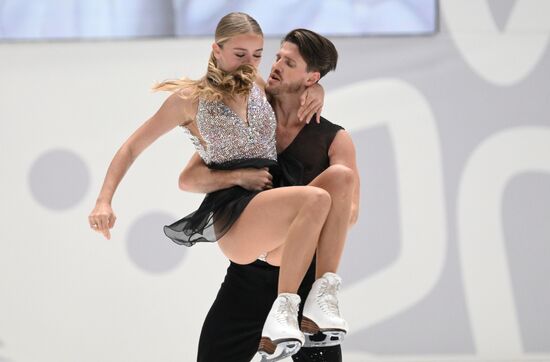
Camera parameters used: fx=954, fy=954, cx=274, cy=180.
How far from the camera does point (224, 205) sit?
10.1ft

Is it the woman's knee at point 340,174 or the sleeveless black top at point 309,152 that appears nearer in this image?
the woman's knee at point 340,174

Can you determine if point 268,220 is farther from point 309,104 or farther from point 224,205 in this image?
point 309,104

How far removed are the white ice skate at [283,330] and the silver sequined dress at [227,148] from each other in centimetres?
40

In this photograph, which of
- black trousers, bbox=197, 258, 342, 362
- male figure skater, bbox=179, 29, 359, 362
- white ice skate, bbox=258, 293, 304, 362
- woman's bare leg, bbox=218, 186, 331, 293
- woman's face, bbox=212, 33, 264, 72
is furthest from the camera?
black trousers, bbox=197, 258, 342, 362

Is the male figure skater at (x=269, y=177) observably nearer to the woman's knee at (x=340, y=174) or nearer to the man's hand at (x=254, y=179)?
the man's hand at (x=254, y=179)

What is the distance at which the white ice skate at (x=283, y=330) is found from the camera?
2.67m

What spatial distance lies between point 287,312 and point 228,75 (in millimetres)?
806

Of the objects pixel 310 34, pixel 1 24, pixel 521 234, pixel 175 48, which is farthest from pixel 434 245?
pixel 1 24

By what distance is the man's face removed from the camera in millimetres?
3191

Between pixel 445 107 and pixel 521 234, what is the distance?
29.9 inches

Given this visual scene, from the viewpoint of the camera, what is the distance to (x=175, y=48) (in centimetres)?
479

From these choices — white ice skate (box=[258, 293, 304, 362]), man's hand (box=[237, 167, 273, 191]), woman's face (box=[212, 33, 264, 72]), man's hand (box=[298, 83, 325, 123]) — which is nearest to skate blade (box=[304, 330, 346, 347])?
white ice skate (box=[258, 293, 304, 362])

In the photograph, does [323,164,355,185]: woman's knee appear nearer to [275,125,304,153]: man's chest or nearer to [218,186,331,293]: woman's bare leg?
[218,186,331,293]: woman's bare leg

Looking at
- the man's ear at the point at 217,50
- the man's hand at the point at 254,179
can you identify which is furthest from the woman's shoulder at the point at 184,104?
the man's hand at the point at 254,179
